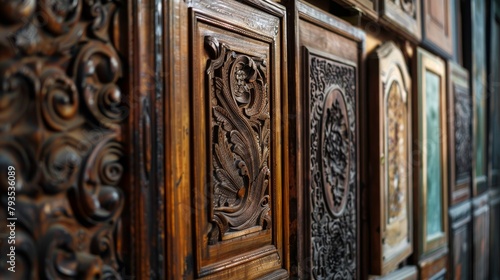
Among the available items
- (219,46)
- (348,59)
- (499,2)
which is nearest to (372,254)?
(348,59)

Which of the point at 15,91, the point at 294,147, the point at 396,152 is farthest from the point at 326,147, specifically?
the point at 15,91

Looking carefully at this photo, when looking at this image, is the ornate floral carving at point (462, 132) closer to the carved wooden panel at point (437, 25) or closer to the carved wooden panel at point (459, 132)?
the carved wooden panel at point (459, 132)

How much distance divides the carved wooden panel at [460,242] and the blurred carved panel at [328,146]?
3.30ft

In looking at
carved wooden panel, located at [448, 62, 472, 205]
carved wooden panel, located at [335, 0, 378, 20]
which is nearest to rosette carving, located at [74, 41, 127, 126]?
carved wooden panel, located at [335, 0, 378, 20]

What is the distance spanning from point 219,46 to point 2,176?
0.35 m

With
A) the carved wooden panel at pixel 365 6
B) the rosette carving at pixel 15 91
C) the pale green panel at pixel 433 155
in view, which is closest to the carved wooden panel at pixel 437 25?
the pale green panel at pixel 433 155

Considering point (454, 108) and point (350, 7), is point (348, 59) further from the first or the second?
point (454, 108)

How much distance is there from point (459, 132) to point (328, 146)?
4.37 feet

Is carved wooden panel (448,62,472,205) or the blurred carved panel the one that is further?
carved wooden panel (448,62,472,205)

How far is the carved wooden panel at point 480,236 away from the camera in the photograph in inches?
94.0

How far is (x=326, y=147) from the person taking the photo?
1000 millimetres

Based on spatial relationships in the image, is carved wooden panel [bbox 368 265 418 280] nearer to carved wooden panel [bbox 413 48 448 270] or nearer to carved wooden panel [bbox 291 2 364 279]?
carved wooden panel [bbox 413 48 448 270]

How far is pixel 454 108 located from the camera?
6.63 ft

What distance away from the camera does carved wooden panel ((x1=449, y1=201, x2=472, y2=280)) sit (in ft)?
6.44
